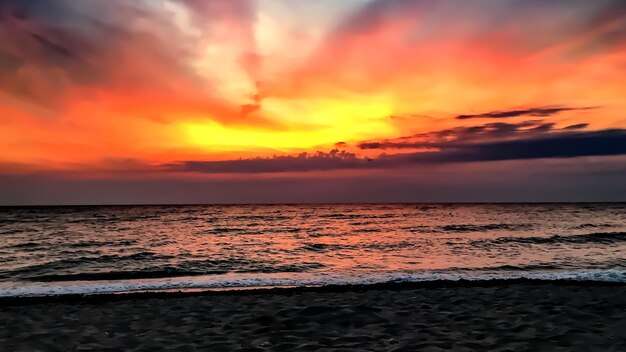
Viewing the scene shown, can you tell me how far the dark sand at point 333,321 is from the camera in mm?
10250

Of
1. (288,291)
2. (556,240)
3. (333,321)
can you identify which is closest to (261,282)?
(288,291)

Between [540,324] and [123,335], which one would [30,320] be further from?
[540,324]

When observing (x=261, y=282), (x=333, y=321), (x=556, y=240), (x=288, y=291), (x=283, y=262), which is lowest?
(x=556, y=240)

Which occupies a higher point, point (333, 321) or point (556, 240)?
point (333, 321)

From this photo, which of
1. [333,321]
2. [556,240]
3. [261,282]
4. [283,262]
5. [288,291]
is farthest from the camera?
[556,240]

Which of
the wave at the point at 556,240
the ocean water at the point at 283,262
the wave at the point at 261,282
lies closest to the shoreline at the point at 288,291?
the wave at the point at 261,282

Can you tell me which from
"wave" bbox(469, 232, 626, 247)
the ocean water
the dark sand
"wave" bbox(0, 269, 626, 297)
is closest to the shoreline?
the dark sand

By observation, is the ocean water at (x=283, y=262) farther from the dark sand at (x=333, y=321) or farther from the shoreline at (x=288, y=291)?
the dark sand at (x=333, y=321)

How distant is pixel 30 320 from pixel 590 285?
20525 millimetres

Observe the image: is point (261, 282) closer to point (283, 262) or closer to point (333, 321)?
point (283, 262)

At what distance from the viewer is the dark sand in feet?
33.6

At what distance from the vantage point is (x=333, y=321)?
1225cm

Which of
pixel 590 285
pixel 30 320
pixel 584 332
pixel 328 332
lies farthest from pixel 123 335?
pixel 590 285

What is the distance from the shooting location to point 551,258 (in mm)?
31250
